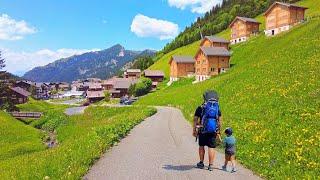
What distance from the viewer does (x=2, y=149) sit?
127 ft

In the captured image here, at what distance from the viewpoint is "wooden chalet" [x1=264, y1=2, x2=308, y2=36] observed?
90750 millimetres

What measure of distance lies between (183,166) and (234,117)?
1251 cm

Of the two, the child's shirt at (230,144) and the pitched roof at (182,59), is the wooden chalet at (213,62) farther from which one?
the child's shirt at (230,144)

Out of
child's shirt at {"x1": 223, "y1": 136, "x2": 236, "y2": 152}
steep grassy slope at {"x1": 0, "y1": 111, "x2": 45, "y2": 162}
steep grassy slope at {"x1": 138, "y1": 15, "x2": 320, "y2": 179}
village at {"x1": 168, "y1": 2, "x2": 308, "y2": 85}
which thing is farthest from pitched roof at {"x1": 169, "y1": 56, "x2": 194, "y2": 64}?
child's shirt at {"x1": 223, "y1": 136, "x2": 236, "y2": 152}

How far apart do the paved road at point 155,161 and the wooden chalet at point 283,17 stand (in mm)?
73717

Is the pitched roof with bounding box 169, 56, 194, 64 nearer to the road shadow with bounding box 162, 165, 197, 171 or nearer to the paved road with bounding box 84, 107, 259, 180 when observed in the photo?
the paved road with bounding box 84, 107, 259, 180

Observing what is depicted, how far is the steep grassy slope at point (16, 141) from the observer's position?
37719mm

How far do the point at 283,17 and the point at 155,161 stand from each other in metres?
83.0

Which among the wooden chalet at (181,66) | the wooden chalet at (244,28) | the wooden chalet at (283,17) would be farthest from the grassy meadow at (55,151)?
the wooden chalet at (244,28)

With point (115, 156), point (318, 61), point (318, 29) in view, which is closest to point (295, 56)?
point (318, 61)

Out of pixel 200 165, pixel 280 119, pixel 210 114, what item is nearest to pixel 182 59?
pixel 280 119

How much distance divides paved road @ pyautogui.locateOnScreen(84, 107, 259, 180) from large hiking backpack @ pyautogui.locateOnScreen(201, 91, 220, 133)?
Answer: 1.62 meters

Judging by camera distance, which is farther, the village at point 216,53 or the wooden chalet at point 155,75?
the wooden chalet at point 155,75

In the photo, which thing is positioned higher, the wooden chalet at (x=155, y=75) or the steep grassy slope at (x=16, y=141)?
the wooden chalet at (x=155, y=75)
